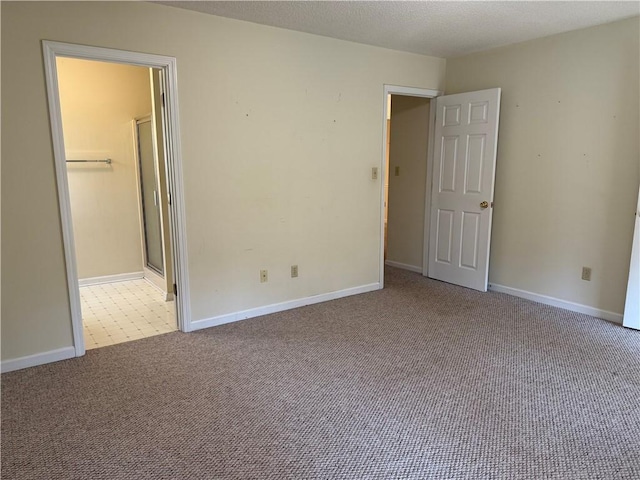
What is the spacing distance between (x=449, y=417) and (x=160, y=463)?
4.63ft

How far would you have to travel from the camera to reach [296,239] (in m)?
3.75

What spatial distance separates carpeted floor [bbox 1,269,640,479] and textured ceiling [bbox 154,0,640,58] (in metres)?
2.32

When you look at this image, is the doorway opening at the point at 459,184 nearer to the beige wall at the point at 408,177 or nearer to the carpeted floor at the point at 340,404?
the beige wall at the point at 408,177

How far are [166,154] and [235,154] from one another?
510mm

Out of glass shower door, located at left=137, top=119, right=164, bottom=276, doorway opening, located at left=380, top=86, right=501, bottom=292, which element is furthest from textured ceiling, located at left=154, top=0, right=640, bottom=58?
glass shower door, located at left=137, top=119, right=164, bottom=276

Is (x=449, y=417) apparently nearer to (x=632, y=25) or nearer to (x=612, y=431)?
(x=612, y=431)

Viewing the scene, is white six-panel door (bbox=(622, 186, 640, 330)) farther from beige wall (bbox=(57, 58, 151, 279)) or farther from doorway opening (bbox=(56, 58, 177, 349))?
beige wall (bbox=(57, 58, 151, 279))

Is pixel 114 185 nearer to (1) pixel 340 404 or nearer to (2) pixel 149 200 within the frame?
(2) pixel 149 200

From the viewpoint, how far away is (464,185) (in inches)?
169

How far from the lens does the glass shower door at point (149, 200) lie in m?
4.35

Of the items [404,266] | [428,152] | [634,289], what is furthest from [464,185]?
[634,289]

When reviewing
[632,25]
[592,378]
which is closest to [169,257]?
[592,378]

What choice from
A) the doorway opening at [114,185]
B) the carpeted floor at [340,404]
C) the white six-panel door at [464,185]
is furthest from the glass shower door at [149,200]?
the white six-panel door at [464,185]

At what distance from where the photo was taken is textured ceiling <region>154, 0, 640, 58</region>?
286 cm
